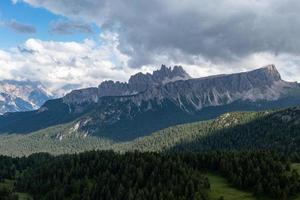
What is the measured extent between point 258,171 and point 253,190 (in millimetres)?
12100

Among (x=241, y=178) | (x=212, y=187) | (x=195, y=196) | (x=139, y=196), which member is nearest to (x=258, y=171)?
(x=241, y=178)

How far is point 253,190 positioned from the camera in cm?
18375

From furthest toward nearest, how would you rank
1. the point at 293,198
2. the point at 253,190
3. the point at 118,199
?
the point at 118,199
the point at 253,190
the point at 293,198

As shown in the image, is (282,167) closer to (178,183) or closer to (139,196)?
(178,183)

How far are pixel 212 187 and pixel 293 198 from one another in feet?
114

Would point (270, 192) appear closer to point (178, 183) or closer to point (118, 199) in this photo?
point (178, 183)

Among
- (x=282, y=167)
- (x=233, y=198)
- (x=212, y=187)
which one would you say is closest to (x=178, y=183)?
(x=212, y=187)

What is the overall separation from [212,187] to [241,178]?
12251mm

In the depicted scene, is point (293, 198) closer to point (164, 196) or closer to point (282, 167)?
point (282, 167)

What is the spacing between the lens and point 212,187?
636 ft

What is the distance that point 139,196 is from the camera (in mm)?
188500

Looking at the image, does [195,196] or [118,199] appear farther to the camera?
[118,199]

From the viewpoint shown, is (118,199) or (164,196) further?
(118,199)

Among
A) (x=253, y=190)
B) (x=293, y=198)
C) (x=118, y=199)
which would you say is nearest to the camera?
(x=293, y=198)
